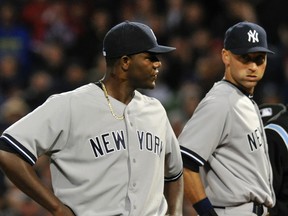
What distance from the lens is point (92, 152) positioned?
425cm

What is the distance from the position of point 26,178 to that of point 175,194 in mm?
968

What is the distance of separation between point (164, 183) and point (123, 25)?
2.98ft

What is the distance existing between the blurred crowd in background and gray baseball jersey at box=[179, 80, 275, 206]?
353 centimetres

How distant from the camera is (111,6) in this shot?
11.7 meters

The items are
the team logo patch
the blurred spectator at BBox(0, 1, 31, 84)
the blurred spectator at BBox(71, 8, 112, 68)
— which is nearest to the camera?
the team logo patch

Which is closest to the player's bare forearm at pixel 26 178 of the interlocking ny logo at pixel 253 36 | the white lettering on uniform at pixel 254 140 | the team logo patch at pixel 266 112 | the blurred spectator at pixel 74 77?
the white lettering on uniform at pixel 254 140

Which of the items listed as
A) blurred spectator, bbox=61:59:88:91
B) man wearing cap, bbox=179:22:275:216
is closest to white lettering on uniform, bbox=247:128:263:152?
man wearing cap, bbox=179:22:275:216

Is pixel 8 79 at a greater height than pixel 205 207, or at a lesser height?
lesser

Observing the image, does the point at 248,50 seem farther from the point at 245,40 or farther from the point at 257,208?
the point at 257,208

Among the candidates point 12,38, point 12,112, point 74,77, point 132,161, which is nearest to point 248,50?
point 132,161

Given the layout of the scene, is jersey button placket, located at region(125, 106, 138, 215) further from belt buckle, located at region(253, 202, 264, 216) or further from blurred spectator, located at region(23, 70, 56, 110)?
blurred spectator, located at region(23, 70, 56, 110)

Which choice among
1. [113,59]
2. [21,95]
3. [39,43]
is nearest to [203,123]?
[113,59]

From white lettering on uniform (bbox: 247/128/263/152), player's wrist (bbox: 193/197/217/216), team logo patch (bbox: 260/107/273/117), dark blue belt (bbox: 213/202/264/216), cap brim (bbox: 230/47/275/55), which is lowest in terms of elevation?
dark blue belt (bbox: 213/202/264/216)

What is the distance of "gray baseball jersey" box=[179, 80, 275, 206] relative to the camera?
4812 mm
